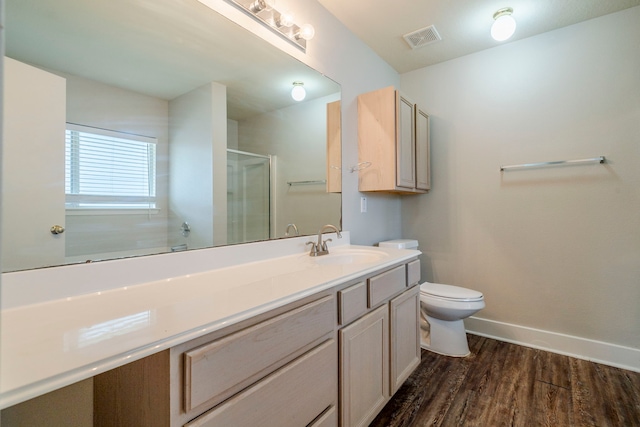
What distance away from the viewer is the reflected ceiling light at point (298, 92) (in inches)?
68.3

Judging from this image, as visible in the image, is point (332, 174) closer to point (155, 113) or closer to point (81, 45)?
point (155, 113)

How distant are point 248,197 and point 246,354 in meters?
0.84

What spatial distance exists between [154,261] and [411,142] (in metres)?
1.99

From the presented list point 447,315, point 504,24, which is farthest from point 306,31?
point 447,315

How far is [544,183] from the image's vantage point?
2.19m

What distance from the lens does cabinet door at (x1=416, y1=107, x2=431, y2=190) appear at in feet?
7.88

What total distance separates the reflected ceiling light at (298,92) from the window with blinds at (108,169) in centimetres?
94

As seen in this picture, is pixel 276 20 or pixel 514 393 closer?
pixel 276 20

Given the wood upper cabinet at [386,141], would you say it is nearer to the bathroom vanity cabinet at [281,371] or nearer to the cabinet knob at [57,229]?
the bathroom vanity cabinet at [281,371]

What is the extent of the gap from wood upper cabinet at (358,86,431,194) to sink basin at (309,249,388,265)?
1.94 feet

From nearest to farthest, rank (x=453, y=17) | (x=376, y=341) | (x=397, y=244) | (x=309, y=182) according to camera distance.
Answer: (x=376, y=341) → (x=309, y=182) → (x=453, y=17) → (x=397, y=244)

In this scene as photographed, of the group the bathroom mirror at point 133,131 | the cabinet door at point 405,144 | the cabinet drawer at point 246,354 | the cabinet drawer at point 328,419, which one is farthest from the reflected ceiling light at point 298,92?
the cabinet drawer at point 328,419

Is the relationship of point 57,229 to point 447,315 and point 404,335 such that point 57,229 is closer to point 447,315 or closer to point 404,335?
point 404,335

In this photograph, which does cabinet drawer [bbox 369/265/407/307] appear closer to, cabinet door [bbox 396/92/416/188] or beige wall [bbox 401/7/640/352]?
cabinet door [bbox 396/92/416/188]
